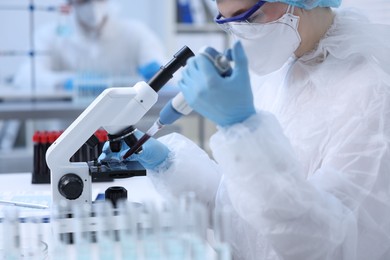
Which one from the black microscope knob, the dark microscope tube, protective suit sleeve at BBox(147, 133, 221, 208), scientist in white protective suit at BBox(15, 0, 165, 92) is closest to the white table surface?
protective suit sleeve at BBox(147, 133, 221, 208)

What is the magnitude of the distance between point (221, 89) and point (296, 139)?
13.1 inches

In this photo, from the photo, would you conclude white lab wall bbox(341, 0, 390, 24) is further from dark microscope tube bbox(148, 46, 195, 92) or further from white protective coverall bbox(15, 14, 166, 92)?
white protective coverall bbox(15, 14, 166, 92)

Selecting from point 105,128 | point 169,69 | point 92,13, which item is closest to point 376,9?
point 169,69

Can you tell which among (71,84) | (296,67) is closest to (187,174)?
(296,67)

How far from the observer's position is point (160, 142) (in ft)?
4.48

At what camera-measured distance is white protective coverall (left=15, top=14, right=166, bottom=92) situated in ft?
14.5

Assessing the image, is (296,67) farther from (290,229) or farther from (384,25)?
(290,229)

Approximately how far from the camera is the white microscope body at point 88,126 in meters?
1.11

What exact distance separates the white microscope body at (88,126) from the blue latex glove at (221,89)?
0.16m

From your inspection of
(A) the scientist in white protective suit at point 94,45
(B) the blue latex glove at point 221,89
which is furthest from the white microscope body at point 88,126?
(A) the scientist in white protective suit at point 94,45

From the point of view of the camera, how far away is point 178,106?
3.48ft

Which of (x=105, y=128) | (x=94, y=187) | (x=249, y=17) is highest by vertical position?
(x=249, y=17)

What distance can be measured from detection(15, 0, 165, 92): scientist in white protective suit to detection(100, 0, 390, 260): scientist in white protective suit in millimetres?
3040

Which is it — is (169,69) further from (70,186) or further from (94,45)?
(94,45)
